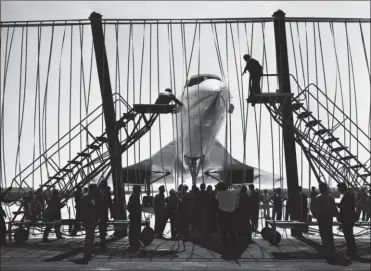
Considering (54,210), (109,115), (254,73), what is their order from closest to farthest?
(254,73), (54,210), (109,115)

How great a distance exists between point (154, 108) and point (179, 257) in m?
6.24

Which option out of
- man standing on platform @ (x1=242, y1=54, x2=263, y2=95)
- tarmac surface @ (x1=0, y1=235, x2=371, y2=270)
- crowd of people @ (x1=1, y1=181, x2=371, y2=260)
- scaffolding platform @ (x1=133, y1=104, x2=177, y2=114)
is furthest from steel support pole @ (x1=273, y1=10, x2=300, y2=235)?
scaffolding platform @ (x1=133, y1=104, x2=177, y2=114)

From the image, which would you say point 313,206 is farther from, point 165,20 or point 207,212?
point 165,20

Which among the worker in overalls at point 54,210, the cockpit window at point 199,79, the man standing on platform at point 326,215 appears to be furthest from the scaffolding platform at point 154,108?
the cockpit window at point 199,79

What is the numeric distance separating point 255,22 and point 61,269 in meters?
10.8

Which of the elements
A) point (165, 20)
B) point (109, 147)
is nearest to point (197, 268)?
point (109, 147)

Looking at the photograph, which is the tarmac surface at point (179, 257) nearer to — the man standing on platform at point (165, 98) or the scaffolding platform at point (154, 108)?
the scaffolding platform at point (154, 108)

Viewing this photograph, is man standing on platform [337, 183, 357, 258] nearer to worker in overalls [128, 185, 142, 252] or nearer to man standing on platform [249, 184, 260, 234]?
man standing on platform [249, 184, 260, 234]

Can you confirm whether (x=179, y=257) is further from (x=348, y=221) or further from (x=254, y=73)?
(x=254, y=73)

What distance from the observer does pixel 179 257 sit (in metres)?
10.6

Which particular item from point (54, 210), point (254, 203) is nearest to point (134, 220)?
point (54, 210)

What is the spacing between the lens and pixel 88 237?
10500 mm

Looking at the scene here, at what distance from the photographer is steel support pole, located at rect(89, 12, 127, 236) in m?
15.2

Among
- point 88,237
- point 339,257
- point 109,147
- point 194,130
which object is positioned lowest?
point 339,257
